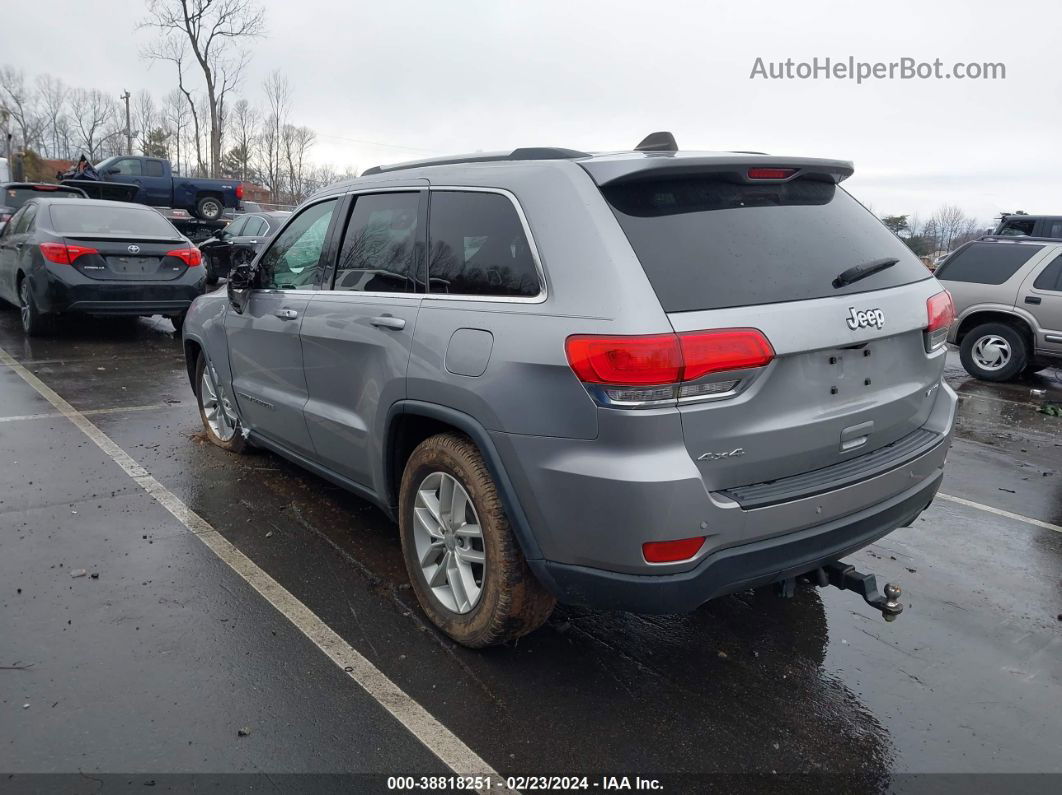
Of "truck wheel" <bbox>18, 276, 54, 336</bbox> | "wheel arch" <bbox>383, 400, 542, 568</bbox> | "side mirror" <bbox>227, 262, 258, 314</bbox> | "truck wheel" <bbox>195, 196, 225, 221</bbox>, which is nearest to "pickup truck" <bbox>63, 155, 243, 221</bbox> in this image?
"truck wheel" <bbox>195, 196, 225, 221</bbox>

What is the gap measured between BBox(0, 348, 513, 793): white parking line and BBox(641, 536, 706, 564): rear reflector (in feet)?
2.80

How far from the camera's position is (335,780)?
2508mm

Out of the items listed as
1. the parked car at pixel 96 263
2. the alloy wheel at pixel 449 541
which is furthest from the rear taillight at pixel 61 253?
the alloy wheel at pixel 449 541

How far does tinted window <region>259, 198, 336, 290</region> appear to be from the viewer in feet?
13.9

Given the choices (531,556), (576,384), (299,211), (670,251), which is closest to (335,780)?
(531,556)

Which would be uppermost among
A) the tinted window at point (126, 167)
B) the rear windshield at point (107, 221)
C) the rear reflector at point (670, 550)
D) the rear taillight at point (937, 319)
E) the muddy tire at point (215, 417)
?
the tinted window at point (126, 167)

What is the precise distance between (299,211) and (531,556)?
8.81 feet

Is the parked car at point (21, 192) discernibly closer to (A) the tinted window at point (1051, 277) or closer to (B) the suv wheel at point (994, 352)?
(B) the suv wheel at point (994, 352)

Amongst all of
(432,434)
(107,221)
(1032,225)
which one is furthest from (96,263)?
(1032,225)

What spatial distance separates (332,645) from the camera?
3.25m

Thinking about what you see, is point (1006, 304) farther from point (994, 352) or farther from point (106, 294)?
point (106, 294)

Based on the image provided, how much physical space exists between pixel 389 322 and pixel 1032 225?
17032 millimetres

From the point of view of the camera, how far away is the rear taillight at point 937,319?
3.22 m

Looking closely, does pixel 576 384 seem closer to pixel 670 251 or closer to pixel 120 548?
pixel 670 251
